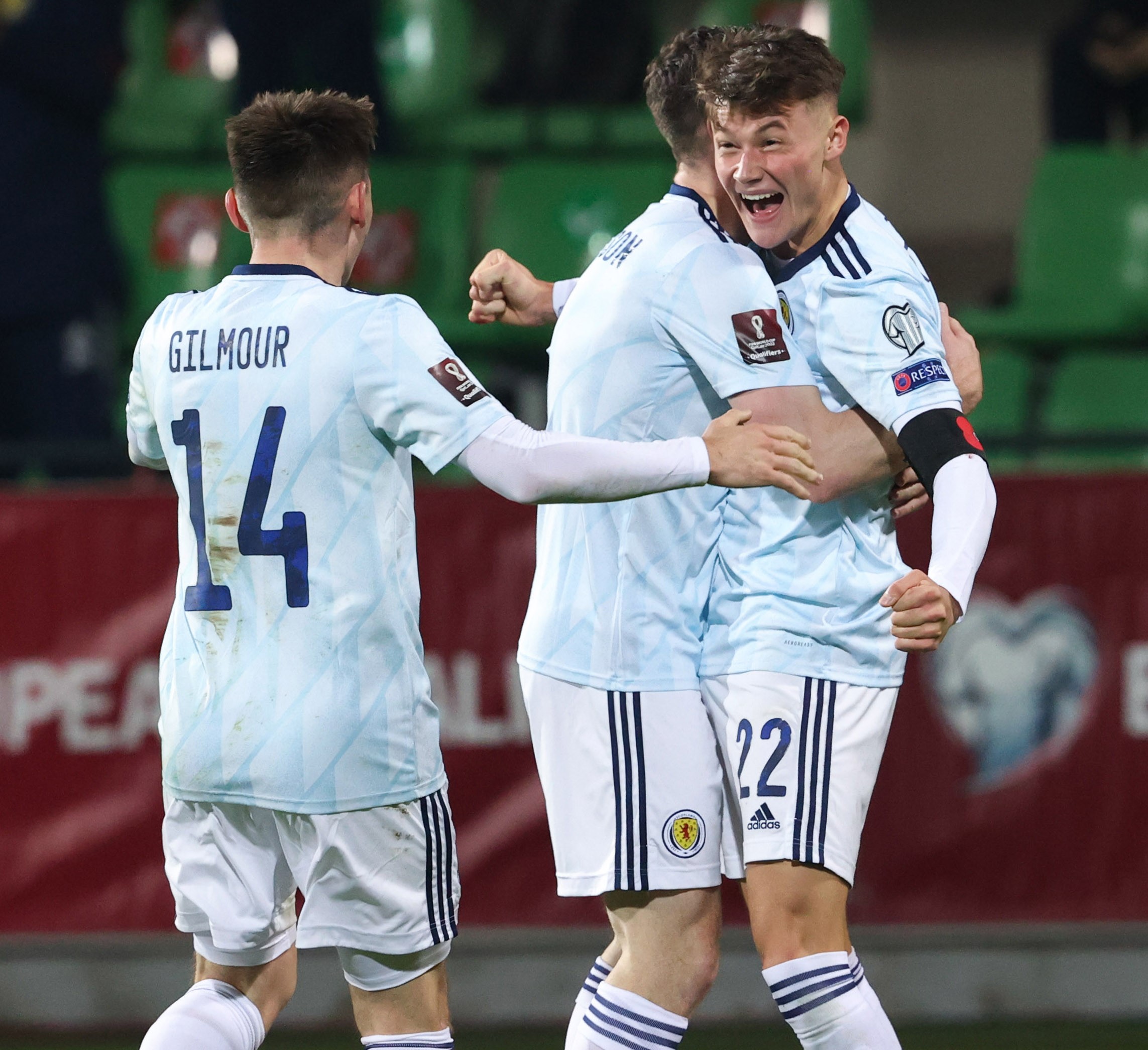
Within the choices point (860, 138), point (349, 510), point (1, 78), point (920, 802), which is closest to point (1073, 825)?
point (920, 802)

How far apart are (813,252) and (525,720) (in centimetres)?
217

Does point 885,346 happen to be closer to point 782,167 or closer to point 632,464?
point 782,167

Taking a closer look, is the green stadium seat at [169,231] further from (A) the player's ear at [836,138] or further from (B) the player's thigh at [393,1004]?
(B) the player's thigh at [393,1004]

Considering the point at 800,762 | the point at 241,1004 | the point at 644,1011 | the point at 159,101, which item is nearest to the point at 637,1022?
the point at 644,1011

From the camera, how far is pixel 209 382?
298 centimetres

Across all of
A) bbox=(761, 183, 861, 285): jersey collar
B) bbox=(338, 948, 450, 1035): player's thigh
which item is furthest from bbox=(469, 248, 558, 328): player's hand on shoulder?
bbox=(338, 948, 450, 1035): player's thigh

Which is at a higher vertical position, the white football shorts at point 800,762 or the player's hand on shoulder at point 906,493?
the player's hand on shoulder at point 906,493

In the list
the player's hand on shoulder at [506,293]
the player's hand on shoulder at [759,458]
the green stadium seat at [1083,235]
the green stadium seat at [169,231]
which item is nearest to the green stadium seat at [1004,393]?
the green stadium seat at [1083,235]

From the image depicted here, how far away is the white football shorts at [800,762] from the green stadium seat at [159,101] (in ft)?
18.3

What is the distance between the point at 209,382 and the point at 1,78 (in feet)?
15.4

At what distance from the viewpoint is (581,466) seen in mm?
2879

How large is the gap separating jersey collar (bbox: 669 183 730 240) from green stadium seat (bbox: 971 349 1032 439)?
3984 millimetres

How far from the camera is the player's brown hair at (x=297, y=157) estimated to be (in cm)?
299

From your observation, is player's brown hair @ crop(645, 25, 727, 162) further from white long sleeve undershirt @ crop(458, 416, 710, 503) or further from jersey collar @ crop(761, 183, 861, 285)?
white long sleeve undershirt @ crop(458, 416, 710, 503)
